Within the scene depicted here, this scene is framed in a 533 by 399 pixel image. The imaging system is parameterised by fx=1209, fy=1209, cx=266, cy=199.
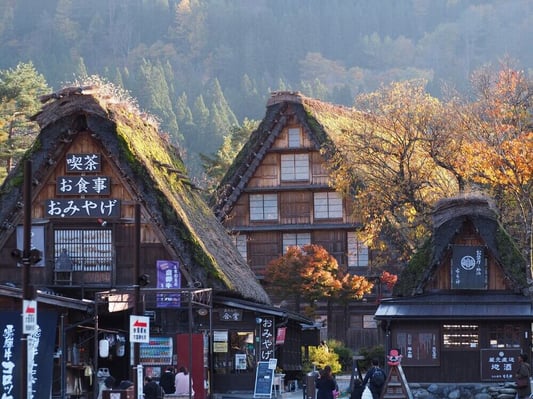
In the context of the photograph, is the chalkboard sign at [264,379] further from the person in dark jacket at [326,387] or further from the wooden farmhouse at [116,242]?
the person in dark jacket at [326,387]

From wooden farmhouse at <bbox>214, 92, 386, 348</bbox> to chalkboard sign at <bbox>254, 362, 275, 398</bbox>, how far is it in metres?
20.2

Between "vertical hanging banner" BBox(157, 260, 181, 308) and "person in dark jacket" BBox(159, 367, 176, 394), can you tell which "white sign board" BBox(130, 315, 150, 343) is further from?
"vertical hanging banner" BBox(157, 260, 181, 308)

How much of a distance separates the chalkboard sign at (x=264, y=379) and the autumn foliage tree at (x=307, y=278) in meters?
13.6

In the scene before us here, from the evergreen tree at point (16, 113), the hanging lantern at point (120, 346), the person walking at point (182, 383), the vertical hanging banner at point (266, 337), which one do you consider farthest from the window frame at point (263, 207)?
the person walking at point (182, 383)

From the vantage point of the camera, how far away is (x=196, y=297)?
113 feet

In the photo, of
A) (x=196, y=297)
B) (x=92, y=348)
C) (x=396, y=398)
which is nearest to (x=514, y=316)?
(x=396, y=398)

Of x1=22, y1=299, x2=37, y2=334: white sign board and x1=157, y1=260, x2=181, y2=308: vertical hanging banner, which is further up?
x1=157, y1=260, x2=181, y2=308: vertical hanging banner

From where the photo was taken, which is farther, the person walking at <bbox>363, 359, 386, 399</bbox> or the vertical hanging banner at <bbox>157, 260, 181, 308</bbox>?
the vertical hanging banner at <bbox>157, 260, 181, 308</bbox>

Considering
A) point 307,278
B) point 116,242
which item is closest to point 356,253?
point 307,278

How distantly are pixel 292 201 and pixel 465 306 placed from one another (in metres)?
21.5

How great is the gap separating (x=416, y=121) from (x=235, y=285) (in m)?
10.6

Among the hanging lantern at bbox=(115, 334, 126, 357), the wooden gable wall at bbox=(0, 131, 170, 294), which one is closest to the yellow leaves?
the wooden gable wall at bbox=(0, 131, 170, 294)

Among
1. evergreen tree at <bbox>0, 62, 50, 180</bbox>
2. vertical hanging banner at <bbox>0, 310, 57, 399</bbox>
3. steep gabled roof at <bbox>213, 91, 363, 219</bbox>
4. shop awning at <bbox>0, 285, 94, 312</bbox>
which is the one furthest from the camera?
evergreen tree at <bbox>0, 62, 50, 180</bbox>

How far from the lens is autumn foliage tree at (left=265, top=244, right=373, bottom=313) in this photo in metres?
50.1
